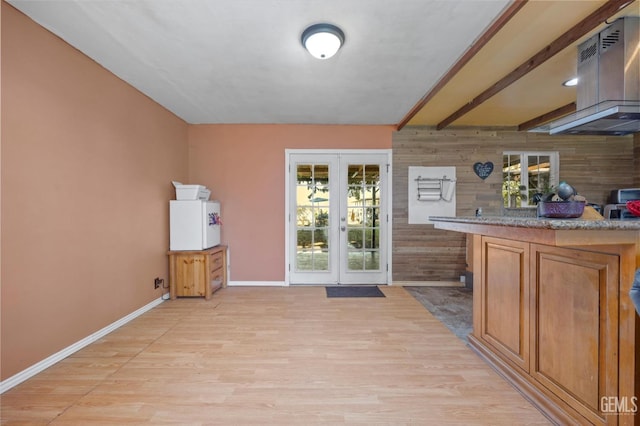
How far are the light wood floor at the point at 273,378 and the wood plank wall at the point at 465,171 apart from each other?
62.8 inches

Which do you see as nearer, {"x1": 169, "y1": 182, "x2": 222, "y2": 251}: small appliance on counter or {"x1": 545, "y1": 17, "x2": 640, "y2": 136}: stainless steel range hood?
{"x1": 545, "y1": 17, "x2": 640, "y2": 136}: stainless steel range hood

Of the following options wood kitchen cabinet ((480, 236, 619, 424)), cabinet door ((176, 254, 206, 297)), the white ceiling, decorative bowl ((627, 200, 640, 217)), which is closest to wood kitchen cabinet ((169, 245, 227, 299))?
cabinet door ((176, 254, 206, 297))

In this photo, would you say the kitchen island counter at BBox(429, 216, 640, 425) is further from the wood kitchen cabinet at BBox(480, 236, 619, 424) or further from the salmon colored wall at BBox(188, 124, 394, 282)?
the salmon colored wall at BBox(188, 124, 394, 282)

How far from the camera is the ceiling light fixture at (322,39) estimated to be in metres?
2.05

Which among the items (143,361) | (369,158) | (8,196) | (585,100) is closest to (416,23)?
(585,100)

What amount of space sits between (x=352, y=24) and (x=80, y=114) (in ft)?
7.93

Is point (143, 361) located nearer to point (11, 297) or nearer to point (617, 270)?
point (11, 297)

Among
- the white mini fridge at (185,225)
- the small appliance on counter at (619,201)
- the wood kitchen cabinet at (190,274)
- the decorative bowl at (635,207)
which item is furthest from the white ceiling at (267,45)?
the small appliance on counter at (619,201)

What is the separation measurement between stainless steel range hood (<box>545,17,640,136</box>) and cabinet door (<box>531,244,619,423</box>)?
1461mm

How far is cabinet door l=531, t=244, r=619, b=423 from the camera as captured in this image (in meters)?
1.27

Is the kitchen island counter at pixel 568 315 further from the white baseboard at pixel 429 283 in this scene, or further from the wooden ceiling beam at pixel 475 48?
the white baseboard at pixel 429 283

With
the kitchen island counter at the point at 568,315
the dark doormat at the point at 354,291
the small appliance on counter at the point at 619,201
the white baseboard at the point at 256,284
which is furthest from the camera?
the white baseboard at the point at 256,284

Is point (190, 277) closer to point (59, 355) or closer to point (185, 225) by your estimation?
point (185, 225)

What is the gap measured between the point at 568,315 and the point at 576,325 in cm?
6
